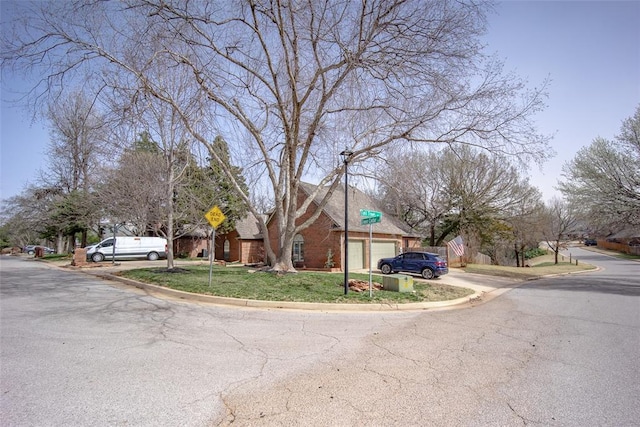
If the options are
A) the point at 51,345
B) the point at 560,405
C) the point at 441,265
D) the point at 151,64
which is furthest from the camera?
the point at 441,265

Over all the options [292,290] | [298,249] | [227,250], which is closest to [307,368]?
[292,290]

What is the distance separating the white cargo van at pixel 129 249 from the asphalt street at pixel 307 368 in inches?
914

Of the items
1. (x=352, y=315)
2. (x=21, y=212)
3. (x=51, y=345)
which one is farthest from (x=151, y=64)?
(x=21, y=212)

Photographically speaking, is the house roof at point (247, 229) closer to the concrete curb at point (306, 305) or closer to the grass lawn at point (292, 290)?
the grass lawn at point (292, 290)

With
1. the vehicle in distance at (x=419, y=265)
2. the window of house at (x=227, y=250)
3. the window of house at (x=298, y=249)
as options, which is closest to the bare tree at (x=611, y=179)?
the vehicle in distance at (x=419, y=265)

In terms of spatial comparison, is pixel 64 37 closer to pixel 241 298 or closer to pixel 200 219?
pixel 241 298

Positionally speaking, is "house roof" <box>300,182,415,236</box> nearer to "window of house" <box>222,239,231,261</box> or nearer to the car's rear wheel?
the car's rear wheel

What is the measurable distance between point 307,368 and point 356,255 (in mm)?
19455

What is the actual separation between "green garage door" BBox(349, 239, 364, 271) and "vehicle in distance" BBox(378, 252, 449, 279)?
254 cm

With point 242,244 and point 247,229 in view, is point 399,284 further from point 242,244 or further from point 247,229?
point 247,229

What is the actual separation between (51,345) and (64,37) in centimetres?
993

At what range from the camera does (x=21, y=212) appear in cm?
4156

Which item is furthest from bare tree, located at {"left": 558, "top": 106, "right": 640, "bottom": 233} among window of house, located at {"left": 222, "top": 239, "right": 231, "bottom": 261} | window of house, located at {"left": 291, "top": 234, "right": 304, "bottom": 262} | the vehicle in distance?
window of house, located at {"left": 222, "top": 239, "right": 231, "bottom": 261}

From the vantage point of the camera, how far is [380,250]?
26469mm
